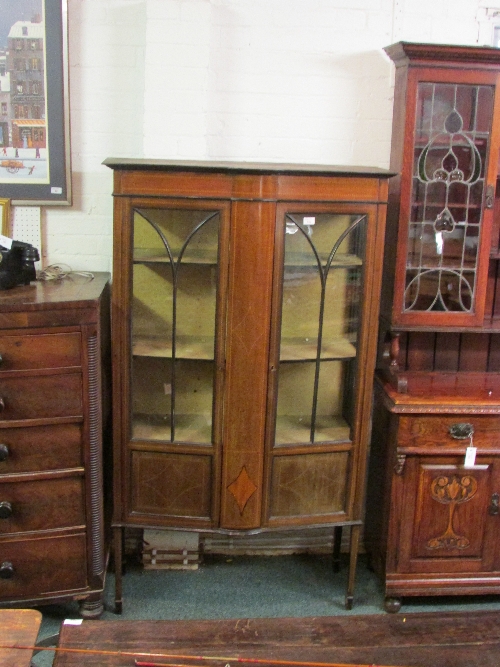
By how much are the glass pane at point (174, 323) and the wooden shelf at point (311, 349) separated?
278 mm

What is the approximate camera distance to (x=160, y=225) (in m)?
2.28

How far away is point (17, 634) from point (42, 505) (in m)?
0.88

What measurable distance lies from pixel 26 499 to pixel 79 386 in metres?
0.46

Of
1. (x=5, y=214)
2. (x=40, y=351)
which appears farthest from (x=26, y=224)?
(x=40, y=351)

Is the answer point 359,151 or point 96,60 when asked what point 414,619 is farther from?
point 96,60

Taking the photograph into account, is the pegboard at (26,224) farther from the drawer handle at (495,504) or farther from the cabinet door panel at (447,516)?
the drawer handle at (495,504)

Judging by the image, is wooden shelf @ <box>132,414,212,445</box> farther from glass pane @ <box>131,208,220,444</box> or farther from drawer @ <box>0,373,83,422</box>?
drawer @ <box>0,373,83,422</box>

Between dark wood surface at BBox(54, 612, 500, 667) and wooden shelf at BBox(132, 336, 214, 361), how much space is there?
0.97 metres

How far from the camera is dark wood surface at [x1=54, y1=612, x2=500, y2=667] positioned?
159cm

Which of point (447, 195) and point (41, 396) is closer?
point (41, 396)

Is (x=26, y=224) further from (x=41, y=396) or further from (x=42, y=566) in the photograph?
(x=42, y=566)

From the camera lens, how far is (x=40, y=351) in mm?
2199

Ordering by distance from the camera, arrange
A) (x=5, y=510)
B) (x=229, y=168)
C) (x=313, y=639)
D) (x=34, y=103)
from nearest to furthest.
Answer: (x=313, y=639)
(x=229, y=168)
(x=5, y=510)
(x=34, y=103)

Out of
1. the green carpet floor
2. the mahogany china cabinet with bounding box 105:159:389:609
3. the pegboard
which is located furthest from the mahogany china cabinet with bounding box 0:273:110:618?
the pegboard
